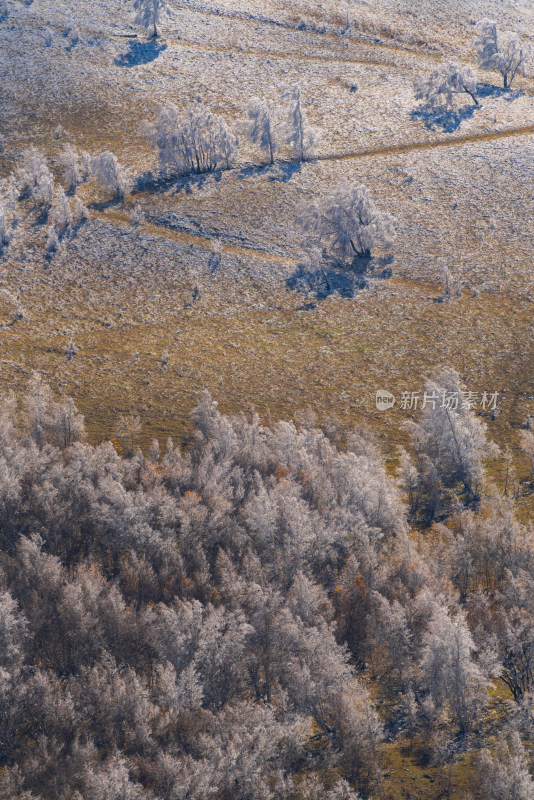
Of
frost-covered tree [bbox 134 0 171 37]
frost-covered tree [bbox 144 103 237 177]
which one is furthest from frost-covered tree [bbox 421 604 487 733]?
frost-covered tree [bbox 134 0 171 37]

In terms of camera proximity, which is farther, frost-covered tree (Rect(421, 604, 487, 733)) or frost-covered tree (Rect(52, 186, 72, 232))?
frost-covered tree (Rect(52, 186, 72, 232))

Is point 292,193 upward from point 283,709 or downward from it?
upward

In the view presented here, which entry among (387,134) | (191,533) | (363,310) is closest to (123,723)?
(191,533)

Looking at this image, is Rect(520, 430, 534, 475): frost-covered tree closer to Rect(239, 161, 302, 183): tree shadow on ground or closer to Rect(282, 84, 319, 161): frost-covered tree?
Rect(239, 161, 302, 183): tree shadow on ground

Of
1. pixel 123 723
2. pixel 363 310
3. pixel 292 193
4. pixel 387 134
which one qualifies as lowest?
pixel 123 723

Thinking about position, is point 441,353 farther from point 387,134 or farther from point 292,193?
point 387,134

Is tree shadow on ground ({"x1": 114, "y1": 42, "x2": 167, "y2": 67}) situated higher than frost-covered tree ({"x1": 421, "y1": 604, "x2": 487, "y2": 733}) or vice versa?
tree shadow on ground ({"x1": 114, "y1": 42, "x2": 167, "y2": 67})

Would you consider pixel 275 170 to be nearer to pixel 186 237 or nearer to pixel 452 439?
pixel 186 237
